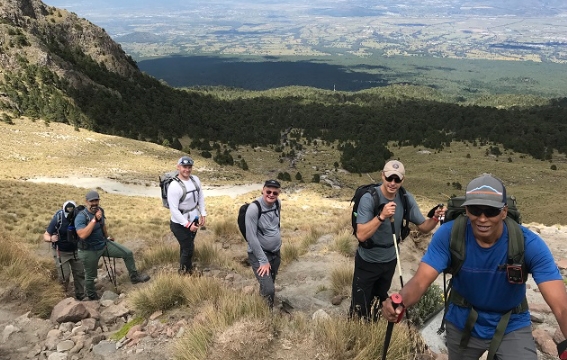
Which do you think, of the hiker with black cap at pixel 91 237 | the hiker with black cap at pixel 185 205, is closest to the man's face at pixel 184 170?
the hiker with black cap at pixel 185 205

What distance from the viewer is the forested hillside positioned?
43812mm

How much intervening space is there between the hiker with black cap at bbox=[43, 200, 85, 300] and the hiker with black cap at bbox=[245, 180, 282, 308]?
10.9ft

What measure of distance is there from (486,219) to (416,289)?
2.18 feet

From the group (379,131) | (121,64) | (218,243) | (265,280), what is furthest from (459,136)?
(265,280)

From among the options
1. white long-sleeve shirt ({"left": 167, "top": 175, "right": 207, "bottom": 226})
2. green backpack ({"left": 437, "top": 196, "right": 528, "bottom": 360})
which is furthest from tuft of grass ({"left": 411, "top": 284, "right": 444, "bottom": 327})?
white long-sleeve shirt ({"left": 167, "top": 175, "right": 207, "bottom": 226})

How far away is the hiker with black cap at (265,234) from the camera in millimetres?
4891

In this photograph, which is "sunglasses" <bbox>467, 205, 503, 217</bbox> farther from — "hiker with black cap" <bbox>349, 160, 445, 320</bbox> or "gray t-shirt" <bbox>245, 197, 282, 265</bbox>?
"gray t-shirt" <bbox>245, 197, 282, 265</bbox>

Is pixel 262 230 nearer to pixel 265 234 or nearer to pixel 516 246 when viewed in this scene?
pixel 265 234

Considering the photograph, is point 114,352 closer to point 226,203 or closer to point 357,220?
point 357,220

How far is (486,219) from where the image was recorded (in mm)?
2609

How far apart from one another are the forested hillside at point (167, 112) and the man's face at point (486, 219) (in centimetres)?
4094

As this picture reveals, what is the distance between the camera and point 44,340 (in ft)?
14.8

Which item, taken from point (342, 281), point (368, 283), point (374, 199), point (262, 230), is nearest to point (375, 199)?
point (374, 199)

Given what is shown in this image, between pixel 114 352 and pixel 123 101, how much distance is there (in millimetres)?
57132
